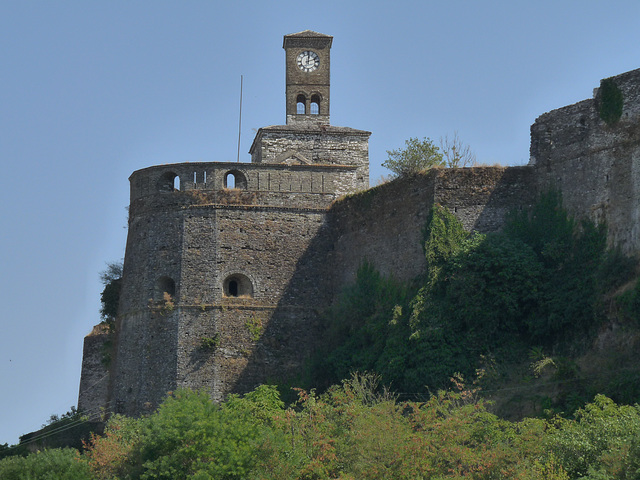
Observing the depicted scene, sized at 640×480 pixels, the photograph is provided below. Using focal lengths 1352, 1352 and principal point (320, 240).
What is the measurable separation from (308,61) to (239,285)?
1328cm

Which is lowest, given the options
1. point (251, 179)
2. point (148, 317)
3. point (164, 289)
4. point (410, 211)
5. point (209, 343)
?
point (209, 343)

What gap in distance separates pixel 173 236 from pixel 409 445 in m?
14.5

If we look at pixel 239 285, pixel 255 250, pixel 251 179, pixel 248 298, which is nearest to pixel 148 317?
pixel 239 285

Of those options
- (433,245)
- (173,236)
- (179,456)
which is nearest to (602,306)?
(433,245)

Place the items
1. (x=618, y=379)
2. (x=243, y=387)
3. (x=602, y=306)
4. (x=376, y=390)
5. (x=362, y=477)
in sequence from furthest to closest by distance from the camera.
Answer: (x=243, y=387), (x=376, y=390), (x=602, y=306), (x=618, y=379), (x=362, y=477)

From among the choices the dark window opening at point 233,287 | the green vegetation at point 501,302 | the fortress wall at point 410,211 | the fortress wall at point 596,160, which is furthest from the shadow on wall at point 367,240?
the dark window opening at point 233,287

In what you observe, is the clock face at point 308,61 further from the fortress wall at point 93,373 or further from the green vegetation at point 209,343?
the green vegetation at point 209,343

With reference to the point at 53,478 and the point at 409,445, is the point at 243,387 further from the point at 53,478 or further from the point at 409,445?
the point at 409,445

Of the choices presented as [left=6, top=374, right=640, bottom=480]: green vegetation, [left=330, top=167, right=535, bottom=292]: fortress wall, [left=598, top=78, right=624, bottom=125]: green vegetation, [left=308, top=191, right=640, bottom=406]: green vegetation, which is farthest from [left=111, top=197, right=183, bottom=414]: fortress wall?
[left=598, top=78, right=624, bottom=125]: green vegetation

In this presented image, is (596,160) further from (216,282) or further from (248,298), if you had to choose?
(216,282)

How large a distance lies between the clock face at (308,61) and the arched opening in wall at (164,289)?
13.5 meters

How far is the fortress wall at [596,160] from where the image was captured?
36.2m

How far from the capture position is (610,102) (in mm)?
37156

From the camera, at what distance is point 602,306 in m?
35.7
